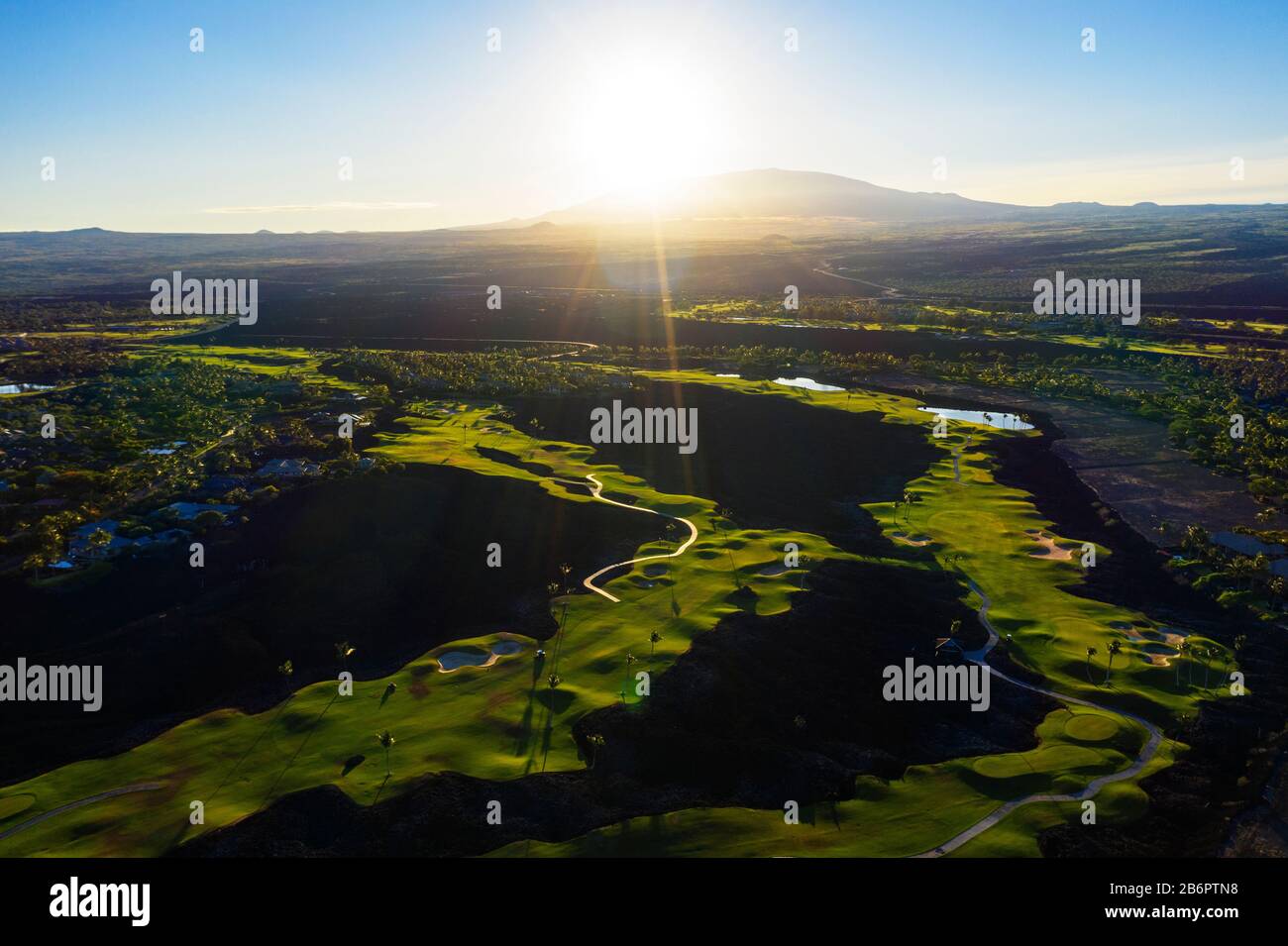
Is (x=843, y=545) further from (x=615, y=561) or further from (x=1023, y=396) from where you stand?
(x=1023, y=396)

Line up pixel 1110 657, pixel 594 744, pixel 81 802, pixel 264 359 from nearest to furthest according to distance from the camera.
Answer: pixel 81 802
pixel 594 744
pixel 1110 657
pixel 264 359

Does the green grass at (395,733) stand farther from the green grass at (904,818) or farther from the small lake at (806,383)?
the small lake at (806,383)

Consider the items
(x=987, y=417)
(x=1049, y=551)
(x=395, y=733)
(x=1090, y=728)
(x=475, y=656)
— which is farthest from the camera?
(x=987, y=417)

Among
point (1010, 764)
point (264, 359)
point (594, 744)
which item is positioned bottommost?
point (1010, 764)

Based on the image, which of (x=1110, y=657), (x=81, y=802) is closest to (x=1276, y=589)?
(x=1110, y=657)

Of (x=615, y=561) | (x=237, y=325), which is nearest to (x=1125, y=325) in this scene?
(x=615, y=561)

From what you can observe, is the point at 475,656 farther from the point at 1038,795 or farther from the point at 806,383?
the point at 806,383

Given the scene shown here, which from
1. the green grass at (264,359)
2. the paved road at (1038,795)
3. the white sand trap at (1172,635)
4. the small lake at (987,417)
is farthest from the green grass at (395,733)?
the green grass at (264,359)
